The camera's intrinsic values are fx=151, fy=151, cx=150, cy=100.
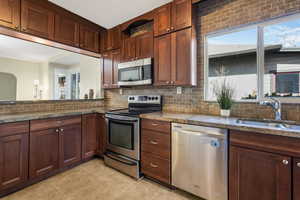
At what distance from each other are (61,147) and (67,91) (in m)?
1.16

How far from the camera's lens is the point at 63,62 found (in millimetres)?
3033

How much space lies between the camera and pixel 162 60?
248cm

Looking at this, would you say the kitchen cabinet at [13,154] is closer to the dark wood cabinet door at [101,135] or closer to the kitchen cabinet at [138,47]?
the dark wood cabinet door at [101,135]

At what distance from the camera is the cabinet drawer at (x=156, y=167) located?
6.72 ft

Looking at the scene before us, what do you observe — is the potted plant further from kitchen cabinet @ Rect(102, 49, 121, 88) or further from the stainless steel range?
kitchen cabinet @ Rect(102, 49, 121, 88)

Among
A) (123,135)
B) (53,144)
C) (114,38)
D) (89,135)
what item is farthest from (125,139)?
(114,38)

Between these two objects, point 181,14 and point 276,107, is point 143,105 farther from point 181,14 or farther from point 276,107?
point 276,107

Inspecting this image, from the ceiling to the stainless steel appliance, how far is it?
2.83 ft

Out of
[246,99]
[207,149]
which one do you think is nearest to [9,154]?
[207,149]

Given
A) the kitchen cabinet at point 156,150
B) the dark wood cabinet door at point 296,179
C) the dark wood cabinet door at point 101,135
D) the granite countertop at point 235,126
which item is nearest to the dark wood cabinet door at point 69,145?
the dark wood cabinet door at point 101,135

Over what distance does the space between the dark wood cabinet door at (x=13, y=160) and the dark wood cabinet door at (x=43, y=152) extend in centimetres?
7

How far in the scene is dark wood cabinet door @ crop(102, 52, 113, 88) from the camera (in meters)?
3.28

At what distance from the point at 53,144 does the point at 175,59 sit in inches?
89.4

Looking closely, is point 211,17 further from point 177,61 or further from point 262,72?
point 262,72
